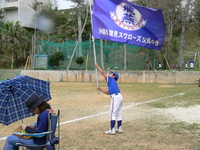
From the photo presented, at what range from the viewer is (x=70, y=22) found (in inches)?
1684

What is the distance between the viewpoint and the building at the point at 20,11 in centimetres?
4391

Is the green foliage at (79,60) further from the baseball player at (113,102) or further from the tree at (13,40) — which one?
the baseball player at (113,102)

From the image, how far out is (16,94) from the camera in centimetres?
503

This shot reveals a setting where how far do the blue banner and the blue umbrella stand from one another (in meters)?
6.30

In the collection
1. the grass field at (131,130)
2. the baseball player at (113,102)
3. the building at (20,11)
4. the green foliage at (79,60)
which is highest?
the building at (20,11)

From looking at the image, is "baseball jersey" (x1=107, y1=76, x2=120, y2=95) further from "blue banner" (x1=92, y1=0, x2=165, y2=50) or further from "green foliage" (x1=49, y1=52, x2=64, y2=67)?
"green foliage" (x1=49, y1=52, x2=64, y2=67)

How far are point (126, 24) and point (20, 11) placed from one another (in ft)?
116

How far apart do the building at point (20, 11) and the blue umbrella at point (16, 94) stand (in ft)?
134

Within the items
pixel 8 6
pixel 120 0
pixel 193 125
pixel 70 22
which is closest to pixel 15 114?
pixel 193 125

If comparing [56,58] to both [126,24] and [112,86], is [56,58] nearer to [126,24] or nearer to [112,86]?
[126,24]

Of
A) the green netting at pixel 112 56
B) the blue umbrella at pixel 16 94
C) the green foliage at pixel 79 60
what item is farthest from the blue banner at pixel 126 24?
the green foliage at pixel 79 60

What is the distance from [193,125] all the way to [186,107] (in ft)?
10.0

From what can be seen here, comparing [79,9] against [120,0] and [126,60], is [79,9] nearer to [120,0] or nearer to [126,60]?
[126,60]

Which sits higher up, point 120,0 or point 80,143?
point 120,0
